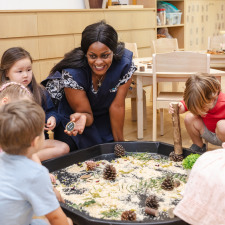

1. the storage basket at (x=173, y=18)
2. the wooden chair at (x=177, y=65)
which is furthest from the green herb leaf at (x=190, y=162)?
the storage basket at (x=173, y=18)

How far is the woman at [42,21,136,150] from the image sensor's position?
7.49 feet

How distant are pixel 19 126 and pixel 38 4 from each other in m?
3.41

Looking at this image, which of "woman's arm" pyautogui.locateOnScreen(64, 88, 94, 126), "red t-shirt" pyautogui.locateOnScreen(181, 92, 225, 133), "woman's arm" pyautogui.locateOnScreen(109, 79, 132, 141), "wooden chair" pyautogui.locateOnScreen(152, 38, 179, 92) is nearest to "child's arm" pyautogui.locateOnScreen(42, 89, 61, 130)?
"woman's arm" pyautogui.locateOnScreen(64, 88, 94, 126)

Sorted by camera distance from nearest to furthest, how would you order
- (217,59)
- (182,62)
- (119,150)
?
(119,150)
(182,62)
(217,59)

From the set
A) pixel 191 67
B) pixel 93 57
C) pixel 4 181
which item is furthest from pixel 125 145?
pixel 4 181

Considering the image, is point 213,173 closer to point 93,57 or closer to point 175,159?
point 175,159

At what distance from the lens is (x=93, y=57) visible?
229 centimetres

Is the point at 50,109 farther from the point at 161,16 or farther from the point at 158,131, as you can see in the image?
the point at 161,16

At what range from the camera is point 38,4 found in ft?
14.1

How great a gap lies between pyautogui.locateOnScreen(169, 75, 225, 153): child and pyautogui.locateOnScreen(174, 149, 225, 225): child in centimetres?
76

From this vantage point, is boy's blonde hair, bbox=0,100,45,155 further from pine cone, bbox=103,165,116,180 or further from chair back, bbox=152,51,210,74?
chair back, bbox=152,51,210,74

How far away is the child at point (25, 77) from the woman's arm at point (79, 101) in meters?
0.16

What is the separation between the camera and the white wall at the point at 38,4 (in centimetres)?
398

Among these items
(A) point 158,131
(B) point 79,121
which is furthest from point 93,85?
(A) point 158,131
